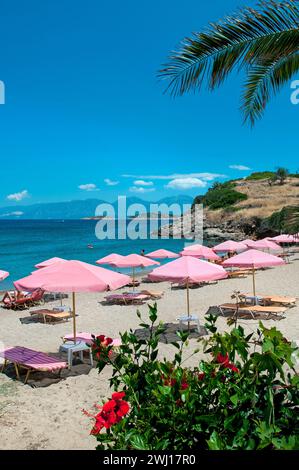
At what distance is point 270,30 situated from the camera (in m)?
5.14

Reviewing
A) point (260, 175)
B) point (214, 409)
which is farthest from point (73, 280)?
point (260, 175)

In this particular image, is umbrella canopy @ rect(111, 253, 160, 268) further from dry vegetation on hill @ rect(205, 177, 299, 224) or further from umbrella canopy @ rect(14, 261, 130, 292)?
dry vegetation on hill @ rect(205, 177, 299, 224)

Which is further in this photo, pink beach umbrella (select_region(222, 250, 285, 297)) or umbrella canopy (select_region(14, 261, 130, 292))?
pink beach umbrella (select_region(222, 250, 285, 297))

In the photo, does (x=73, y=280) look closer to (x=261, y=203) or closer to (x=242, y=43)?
(x=242, y=43)

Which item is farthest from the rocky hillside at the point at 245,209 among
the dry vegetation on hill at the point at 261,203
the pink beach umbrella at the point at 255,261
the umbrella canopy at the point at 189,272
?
the umbrella canopy at the point at 189,272

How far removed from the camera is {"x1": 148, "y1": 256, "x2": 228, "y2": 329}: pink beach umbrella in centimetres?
938

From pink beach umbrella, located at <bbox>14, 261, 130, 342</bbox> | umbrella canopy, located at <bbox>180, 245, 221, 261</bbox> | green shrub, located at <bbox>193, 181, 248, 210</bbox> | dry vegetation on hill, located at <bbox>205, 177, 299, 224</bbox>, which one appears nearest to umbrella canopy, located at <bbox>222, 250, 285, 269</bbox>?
umbrella canopy, located at <bbox>180, 245, 221, 261</bbox>

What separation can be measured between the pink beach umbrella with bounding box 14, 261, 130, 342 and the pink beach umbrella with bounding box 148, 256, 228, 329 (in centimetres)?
199

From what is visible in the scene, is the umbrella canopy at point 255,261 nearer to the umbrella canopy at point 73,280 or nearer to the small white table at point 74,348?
the umbrella canopy at point 73,280
